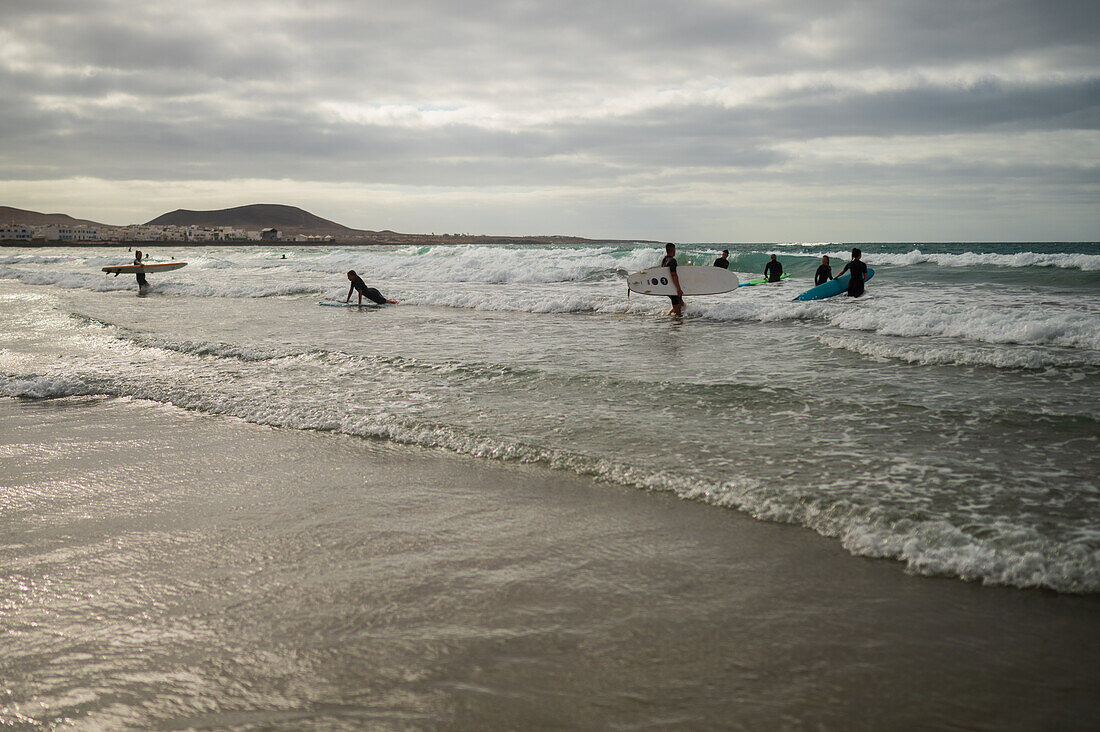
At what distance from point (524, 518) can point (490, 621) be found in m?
1.17

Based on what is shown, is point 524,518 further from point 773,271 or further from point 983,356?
point 773,271

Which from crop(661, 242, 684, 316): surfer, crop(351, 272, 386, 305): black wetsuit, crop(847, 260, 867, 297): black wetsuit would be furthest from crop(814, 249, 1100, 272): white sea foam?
crop(351, 272, 386, 305): black wetsuit

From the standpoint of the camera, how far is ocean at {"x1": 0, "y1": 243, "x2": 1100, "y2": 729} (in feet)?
7.79

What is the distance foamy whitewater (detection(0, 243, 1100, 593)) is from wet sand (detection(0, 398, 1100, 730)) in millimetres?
472

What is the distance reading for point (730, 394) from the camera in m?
7.04

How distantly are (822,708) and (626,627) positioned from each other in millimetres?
785

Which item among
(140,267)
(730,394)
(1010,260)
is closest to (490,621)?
(730,394)

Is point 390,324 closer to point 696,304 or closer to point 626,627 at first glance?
point 696,304

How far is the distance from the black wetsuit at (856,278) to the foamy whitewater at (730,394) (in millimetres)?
2403

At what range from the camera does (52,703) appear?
7.55 feet

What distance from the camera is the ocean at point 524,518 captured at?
238 centimetres

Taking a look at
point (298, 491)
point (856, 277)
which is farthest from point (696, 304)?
point (298, 491)

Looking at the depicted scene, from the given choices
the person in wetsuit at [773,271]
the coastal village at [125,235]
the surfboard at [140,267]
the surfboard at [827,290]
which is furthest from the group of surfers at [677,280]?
the coastal village at [125,235]

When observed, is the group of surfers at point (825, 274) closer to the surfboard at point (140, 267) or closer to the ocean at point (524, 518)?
the ocean at point (524, 518)
